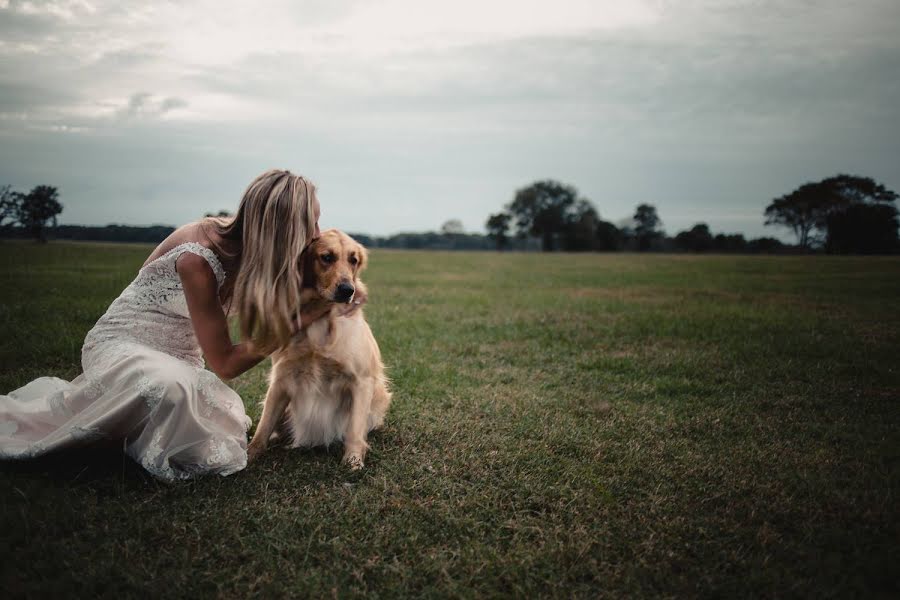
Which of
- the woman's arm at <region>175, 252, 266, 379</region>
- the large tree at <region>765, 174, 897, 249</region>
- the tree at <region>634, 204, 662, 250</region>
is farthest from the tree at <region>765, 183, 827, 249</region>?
the woman's arm at <region>175, 252, 266, 379</region>

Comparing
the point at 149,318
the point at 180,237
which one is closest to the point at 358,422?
the point at 149,318

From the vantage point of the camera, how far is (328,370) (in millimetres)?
3488

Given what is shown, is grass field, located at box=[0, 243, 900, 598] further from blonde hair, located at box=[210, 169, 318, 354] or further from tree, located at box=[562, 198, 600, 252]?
tree, located at box=[562, 198, 600, 252]

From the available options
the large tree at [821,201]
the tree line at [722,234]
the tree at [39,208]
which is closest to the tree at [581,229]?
the tree line at [722,234]

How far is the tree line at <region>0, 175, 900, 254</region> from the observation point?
359 inches

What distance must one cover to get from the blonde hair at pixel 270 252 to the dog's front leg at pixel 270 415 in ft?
2.02

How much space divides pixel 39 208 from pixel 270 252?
846cm

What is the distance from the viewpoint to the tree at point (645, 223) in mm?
65375

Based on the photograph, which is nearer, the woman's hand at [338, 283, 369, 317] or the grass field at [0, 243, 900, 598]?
the grass field at [0, 243, 900, 598]

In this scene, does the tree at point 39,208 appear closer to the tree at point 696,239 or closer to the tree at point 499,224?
the tree at point 696,239

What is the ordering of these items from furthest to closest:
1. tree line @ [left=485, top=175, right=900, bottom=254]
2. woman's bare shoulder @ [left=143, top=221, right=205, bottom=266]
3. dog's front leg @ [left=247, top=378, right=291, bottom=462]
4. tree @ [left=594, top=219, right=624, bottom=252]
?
tree @ [left=594, top=219, right=624, bottom=252], tree line @ [left=485, top=175, right=900, bottom=254], dog's front leg @ [left=247, top=378, right=291, bottom=462], woman's bare shoulder @ [left=143, top=221, right=205, bottom=266]

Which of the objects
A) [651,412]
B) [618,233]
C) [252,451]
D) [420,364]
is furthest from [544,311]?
[618,233]

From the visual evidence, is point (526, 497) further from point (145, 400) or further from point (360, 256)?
point (145, 400)

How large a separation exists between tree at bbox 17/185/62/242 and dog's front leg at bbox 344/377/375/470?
835 cm
